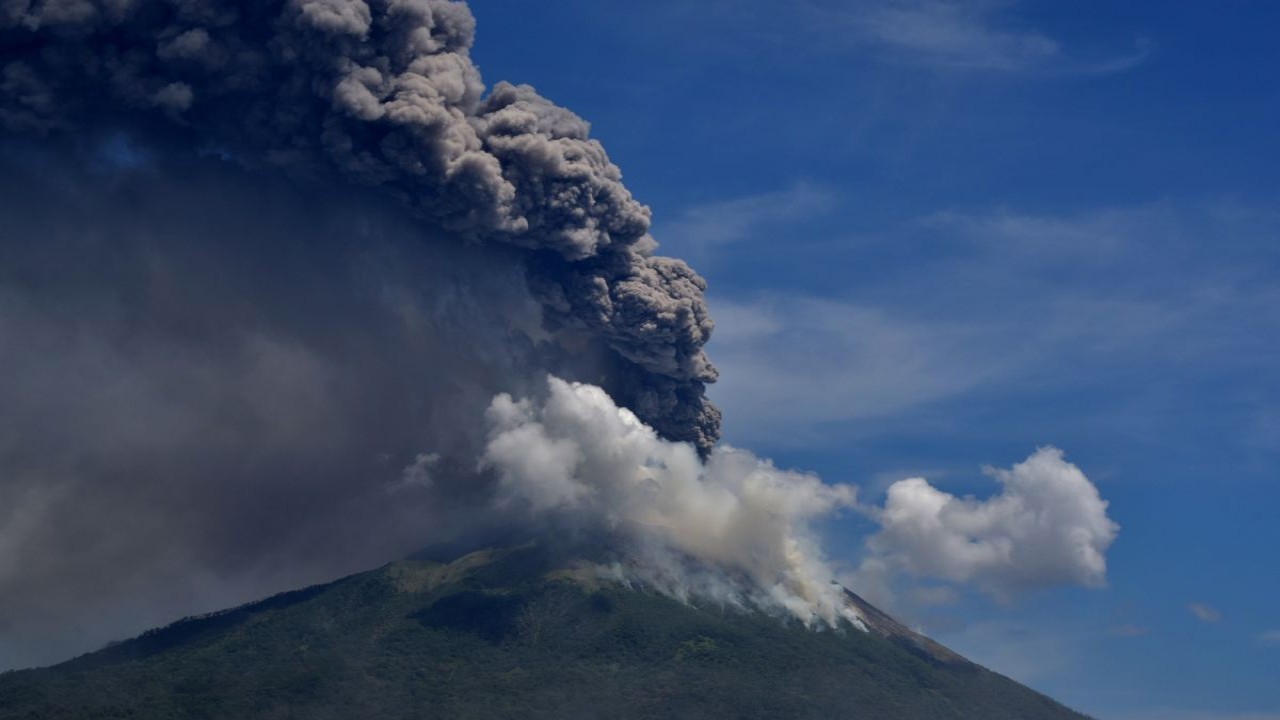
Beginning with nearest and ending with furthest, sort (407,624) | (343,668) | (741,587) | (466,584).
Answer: (343,668) → (407,624) → (466,584) → (741,587)

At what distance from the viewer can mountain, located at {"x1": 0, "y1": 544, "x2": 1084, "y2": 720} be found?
10569 cm

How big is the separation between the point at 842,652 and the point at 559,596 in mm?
27662

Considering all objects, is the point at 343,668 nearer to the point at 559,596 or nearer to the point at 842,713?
the point at 559,596

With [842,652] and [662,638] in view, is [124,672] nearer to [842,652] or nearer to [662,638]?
[662,638]

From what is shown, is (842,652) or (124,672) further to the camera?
(842,652)

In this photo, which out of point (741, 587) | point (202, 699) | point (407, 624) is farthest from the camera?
point (741, 587)

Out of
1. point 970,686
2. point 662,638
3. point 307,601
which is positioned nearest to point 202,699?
point 307,601

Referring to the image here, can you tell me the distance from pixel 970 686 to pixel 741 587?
2408cm

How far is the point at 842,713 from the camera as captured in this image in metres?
116

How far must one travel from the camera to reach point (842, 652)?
131500mm

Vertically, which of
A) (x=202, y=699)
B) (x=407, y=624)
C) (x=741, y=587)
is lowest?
(x=202, y=699)

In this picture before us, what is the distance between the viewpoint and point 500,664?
115 m

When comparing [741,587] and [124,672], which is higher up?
[741,587]

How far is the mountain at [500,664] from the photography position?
10569 centimetres
